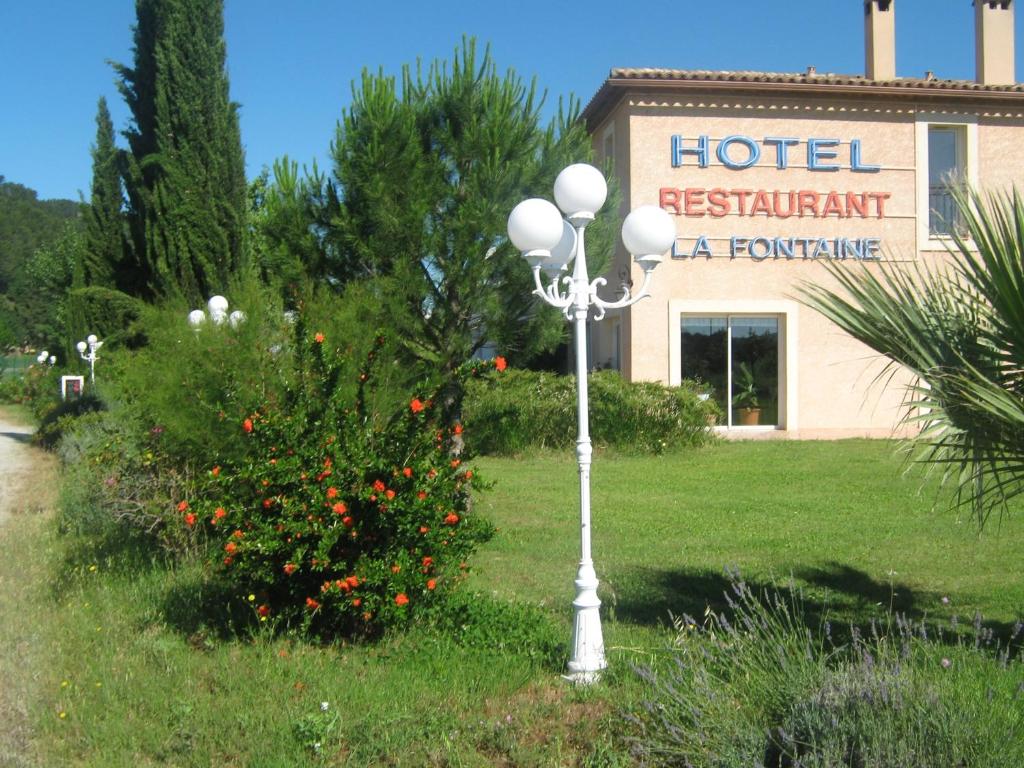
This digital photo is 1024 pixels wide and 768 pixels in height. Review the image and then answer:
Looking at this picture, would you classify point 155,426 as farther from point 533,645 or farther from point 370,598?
point 533,645

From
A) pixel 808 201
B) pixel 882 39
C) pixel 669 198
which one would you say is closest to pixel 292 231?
pixel 669 198

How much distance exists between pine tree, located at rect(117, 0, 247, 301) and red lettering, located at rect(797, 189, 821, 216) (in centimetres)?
984

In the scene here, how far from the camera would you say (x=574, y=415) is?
15.5 m

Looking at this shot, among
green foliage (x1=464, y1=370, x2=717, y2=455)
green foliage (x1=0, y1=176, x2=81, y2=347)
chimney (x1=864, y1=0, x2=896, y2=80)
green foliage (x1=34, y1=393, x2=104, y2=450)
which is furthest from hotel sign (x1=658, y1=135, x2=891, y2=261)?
green foliage (x1=0, y1=176, x2=81, y2=347)

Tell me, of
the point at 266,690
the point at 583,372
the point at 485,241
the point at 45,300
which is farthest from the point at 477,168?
the point at 45,300

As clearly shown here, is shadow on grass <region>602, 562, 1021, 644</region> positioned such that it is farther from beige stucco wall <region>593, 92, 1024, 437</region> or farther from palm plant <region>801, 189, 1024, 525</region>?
beige stucco wall <region>593, 92, 1024, 437</region>

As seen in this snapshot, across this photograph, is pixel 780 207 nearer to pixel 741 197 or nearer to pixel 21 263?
pixel 741 197

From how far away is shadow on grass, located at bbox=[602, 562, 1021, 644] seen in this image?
618 centimetres

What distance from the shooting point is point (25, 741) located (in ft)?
15.2

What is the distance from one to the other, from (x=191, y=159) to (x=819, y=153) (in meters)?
11.0

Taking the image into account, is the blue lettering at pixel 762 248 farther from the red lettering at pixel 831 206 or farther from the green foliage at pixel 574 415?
the green foliage at pixel 574 415

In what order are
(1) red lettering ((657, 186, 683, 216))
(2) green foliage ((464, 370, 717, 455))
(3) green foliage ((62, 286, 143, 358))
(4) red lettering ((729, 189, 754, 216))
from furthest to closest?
(3) green foliage ((62, 286, 143, 358))
(4) red lettering ((729, 189, 754, 216))
(1) red lettering ((657, 186, 683, 216))
(2) green foliage ((464, 370, 717, 455))

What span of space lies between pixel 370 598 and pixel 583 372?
70.0 inches

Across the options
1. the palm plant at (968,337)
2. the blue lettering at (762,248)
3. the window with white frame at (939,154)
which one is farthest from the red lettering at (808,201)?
the palm plant at (968,337)
